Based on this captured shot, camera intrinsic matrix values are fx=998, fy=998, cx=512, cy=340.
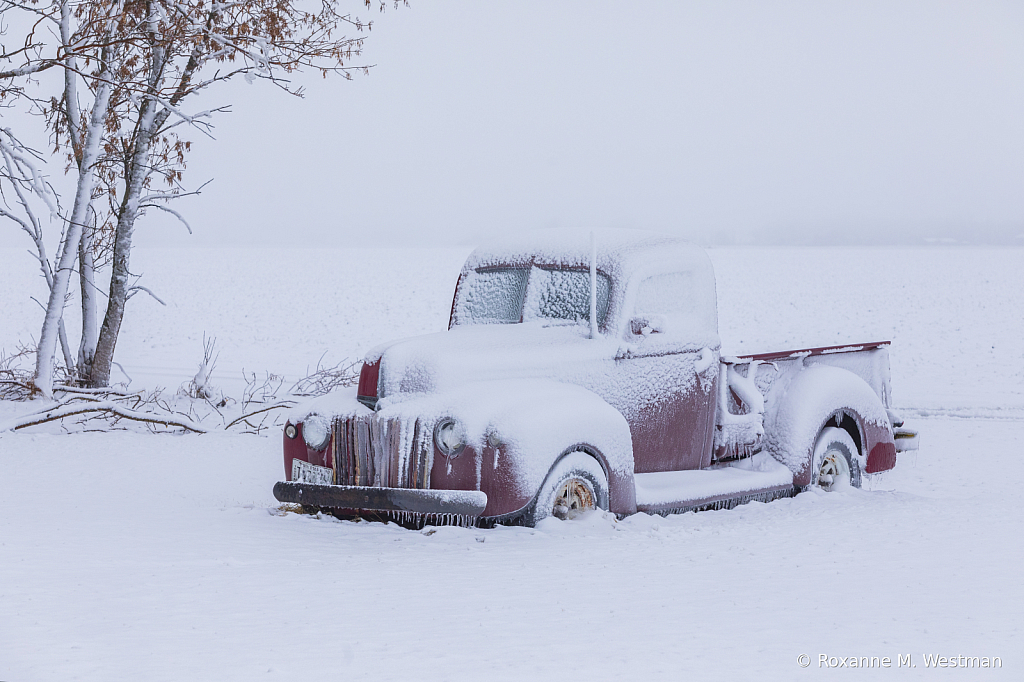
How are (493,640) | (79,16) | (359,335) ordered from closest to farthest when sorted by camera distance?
(493,640), (79,16), (359,335)

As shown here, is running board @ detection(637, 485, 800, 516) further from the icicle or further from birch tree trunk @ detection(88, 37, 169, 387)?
birch tree trunk @ detection(88, 37, 169, 387)

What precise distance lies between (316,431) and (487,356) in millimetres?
1140

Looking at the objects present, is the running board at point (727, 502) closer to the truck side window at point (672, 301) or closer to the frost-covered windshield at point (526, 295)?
the truck side window at point (672, 301)

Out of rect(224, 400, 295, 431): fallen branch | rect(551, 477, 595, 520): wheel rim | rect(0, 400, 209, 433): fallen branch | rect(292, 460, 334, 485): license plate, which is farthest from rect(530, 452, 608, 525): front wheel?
rect(0, 400, 209, 433): fallen branch

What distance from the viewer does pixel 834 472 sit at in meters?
7.60

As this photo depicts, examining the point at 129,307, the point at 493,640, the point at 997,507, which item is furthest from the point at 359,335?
the point at 493,640

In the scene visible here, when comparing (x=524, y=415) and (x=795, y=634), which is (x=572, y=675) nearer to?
(x=795, y=634)

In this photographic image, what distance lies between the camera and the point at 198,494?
25.8 ft

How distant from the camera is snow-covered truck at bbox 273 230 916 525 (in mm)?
5543

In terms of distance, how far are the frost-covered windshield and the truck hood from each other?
0.16m

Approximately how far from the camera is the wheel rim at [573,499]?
228 inches

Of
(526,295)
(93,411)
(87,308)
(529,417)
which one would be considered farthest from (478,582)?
(87,308)

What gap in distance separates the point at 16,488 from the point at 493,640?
531cm

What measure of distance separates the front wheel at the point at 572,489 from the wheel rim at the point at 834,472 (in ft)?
7.88
